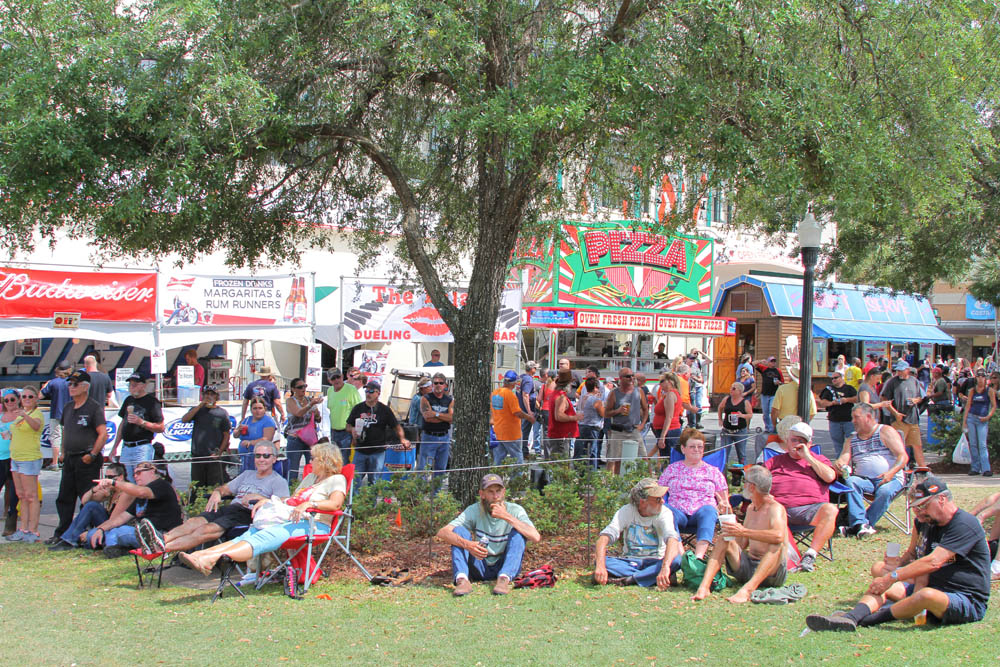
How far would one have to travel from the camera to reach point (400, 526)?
8445 millimetres

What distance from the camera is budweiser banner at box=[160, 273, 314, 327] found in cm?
1309

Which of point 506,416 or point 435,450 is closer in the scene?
point 435,450

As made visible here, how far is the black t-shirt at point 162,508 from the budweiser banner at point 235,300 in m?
5.31

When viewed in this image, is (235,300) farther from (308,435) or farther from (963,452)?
(963,452)

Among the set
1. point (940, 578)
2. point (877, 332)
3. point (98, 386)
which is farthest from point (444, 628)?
point (877, 332)

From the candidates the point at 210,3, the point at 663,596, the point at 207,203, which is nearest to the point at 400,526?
the point at 663,596

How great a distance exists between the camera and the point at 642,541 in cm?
723

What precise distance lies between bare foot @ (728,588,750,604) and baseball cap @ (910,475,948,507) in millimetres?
1388

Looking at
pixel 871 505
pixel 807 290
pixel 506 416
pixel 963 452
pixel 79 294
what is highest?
pixel 807 290

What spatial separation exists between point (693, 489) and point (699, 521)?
406 millimetres

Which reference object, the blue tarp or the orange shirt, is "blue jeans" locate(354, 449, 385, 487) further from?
the blue tarp

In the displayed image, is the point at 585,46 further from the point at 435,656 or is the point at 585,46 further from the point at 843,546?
the point at 435,656

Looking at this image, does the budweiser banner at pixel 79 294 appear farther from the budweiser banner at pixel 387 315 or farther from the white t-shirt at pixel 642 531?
the white t-shirt at pixel 642 531

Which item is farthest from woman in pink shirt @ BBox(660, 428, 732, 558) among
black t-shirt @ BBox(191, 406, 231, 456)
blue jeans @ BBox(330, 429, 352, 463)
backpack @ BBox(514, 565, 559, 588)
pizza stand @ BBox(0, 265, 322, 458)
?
pizza stand @ BBox(0, 265, 322, 458)
